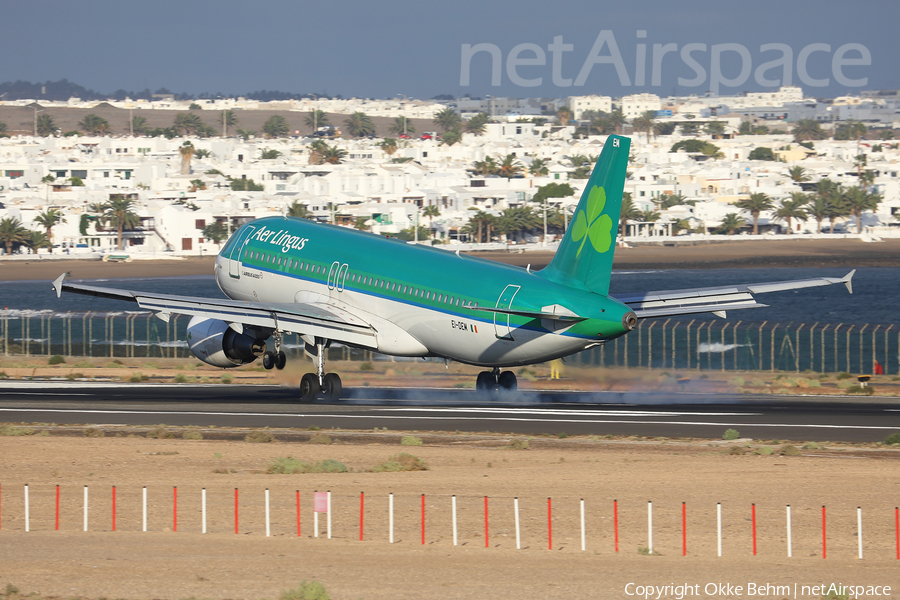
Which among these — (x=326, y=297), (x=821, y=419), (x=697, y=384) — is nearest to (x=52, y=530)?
(x=326, y=297)

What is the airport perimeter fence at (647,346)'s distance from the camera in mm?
60969

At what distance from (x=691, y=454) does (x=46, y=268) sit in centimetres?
16367

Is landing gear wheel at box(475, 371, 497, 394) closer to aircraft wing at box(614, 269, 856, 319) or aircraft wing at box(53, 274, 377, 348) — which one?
aircraft wing at box(53, 274, 377, 348)

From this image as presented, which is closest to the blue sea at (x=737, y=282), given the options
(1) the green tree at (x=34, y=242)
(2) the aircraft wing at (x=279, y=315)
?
(1) the green tree at (x=34, y=242)

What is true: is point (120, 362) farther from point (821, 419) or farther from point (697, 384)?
point (821, 419)

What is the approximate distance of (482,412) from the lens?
4288 cm

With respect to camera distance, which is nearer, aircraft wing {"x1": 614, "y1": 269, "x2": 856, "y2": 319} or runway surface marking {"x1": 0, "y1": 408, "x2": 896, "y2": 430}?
runway surface marking {"x1": 0, "y1": 408, "x2": 896, "y2": 430}

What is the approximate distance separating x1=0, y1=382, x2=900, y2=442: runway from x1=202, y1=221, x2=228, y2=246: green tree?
142508 millimetres

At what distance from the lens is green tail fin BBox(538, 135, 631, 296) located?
37.3 meters

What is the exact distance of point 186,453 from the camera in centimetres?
3309

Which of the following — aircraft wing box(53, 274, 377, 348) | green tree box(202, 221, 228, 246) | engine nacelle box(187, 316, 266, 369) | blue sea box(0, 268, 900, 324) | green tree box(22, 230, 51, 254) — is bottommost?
blue sea box(0, 268, 900, 324)

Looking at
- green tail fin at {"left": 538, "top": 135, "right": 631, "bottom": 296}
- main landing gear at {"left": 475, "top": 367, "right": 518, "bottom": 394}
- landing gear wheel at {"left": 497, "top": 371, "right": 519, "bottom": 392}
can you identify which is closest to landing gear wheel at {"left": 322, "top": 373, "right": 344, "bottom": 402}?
main landing gear at {"left": 475, "top": 367, "right": 518, "bottom": 394}

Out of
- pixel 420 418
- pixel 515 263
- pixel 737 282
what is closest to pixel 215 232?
pixel 515 263

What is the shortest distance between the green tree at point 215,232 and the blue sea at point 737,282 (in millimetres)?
26864
